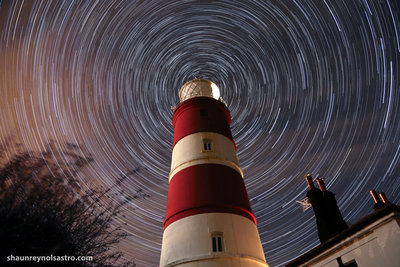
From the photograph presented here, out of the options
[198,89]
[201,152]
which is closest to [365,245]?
[201,152]

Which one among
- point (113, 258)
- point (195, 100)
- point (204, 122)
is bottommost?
point (113, 258)

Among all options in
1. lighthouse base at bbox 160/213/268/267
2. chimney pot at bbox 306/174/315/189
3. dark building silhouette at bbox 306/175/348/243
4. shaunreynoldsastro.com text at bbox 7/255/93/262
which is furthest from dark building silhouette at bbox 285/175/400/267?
shaunreynoldsastro.com text at bbox 7/255/93/262

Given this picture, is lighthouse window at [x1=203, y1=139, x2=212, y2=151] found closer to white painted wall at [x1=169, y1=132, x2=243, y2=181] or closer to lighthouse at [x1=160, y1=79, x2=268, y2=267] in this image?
lighthouse at [x1=160, y1=79, x2=268, y2=267]

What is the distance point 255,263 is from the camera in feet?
31.2

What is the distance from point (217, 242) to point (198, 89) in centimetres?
1091

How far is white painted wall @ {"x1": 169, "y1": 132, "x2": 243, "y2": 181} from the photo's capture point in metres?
12.4

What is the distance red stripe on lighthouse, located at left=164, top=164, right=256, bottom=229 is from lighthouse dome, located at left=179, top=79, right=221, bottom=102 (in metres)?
6.94

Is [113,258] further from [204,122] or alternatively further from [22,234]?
[204,122]

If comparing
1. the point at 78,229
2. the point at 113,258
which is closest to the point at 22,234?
the point at 78,229

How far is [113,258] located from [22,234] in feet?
5.40

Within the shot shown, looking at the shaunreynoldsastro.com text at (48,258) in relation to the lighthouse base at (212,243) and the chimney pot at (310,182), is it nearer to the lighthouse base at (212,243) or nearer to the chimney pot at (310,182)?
the lighthouse base at (212,243)

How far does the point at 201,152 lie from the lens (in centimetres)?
1266

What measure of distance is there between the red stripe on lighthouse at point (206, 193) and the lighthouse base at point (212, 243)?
12.2 inches

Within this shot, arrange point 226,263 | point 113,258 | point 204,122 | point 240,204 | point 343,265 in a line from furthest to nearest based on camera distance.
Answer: point 204,122 < point 240,204 < point 226,263 < point 343,265 < point 113,258
